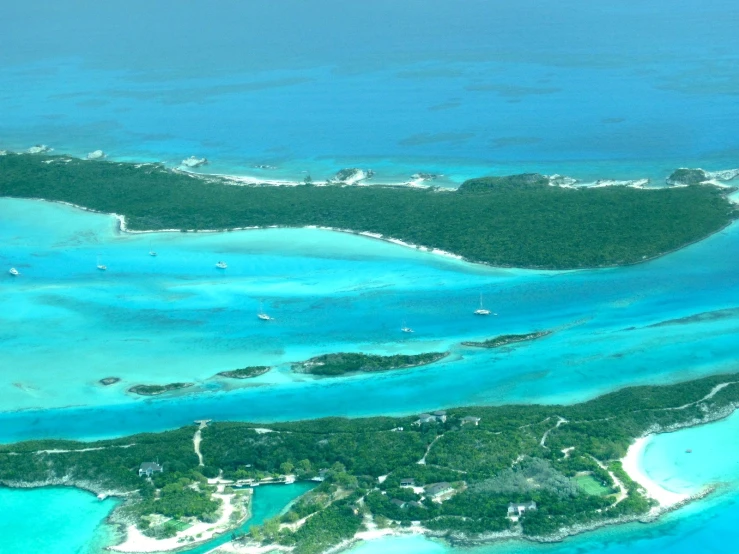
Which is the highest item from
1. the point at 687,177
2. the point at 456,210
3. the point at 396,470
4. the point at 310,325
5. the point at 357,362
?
the point at 687,177

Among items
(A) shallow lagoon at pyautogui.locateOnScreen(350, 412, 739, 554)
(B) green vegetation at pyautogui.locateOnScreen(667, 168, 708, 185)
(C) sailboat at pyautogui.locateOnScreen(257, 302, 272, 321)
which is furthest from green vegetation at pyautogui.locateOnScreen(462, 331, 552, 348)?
(B) green vegetation at pyautogui.locateOnScreen(667, 168, 708, 185)

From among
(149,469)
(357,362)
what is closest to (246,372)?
(357,362)

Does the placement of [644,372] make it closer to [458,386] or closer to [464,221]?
Result: [458,386]

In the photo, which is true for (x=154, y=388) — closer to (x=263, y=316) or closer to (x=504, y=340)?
(x=263, y=316)

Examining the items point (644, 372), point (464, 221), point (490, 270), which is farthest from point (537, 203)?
point (644, 372)

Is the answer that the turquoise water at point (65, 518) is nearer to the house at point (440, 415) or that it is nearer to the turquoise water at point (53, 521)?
the turquoise water at point (53, 521)

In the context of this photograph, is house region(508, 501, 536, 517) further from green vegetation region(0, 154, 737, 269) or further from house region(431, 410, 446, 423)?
green vegetation region(0, 154, 737, 269)
